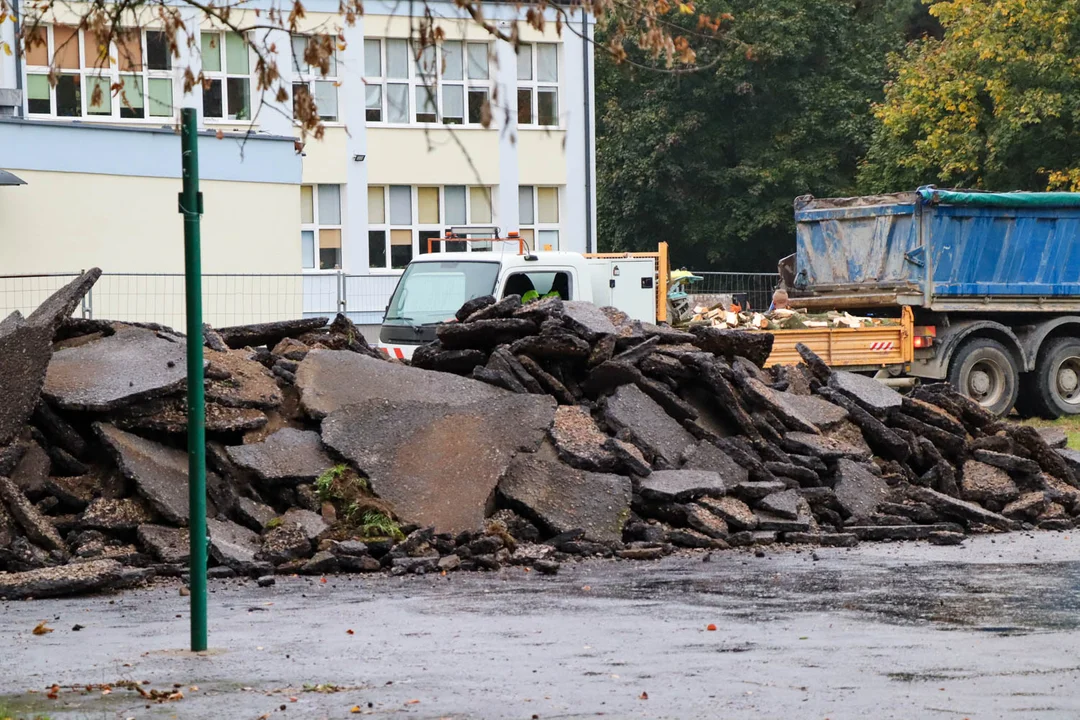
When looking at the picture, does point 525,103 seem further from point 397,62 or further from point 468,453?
point 468,453

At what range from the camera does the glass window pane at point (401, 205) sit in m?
44.2

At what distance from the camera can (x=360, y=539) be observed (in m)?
11.6

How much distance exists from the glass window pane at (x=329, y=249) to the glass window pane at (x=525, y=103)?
606 cm

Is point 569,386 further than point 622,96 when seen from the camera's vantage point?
No

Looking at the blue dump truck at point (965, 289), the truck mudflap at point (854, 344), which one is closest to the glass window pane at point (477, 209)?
the blue dump truck at point (965, 289)

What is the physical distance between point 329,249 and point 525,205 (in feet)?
18.8

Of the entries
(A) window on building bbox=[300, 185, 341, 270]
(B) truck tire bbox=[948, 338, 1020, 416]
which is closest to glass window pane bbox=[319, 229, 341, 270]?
(A) window on building bbox=[300, 185, 341, 270]

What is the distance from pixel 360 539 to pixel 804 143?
46.7 m

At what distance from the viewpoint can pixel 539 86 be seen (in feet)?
148

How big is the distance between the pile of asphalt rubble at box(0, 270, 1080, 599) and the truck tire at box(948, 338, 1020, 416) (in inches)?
342

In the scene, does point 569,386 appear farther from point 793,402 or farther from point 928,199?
point 928,199

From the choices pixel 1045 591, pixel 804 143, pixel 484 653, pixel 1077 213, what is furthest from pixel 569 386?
pixel 804 143

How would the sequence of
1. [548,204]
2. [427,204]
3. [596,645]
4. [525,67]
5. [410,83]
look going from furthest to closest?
[548,204], [427,204], [525,67], [410,83], [596,645]

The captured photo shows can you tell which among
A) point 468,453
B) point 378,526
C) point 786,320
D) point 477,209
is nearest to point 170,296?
point 786,320
